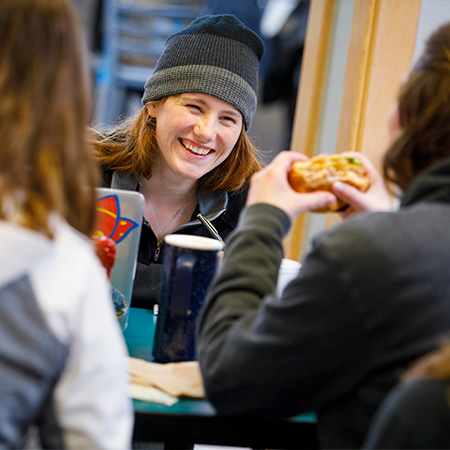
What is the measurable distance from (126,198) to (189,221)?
735 millimetres

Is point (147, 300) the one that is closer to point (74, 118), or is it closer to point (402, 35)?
point (74, 118)

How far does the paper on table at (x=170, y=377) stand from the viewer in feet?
3.19

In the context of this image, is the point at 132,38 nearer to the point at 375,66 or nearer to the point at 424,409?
the point at 375,66

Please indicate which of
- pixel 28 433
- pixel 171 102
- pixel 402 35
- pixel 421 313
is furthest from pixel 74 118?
pixel 402 35

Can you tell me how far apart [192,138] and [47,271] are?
1.26m

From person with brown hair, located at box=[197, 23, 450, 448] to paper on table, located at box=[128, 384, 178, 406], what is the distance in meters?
0.09

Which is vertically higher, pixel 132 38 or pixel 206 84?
pixel 132 38

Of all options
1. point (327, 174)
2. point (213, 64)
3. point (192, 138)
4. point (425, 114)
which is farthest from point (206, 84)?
point (425, 114)

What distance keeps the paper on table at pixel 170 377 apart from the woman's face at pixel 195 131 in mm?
928

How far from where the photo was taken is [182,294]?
1081 millimetres

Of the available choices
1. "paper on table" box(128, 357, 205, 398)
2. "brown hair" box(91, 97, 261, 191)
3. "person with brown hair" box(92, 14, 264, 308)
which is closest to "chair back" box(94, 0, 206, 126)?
"brown hair" box(91, 97, 261, 191)

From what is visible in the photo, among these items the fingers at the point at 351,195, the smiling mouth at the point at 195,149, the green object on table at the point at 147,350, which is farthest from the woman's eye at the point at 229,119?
the fingers at the point at 351,195

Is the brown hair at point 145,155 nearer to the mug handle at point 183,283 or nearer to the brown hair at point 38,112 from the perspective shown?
the mug handle at point 183,283

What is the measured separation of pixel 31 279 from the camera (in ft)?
2.13
